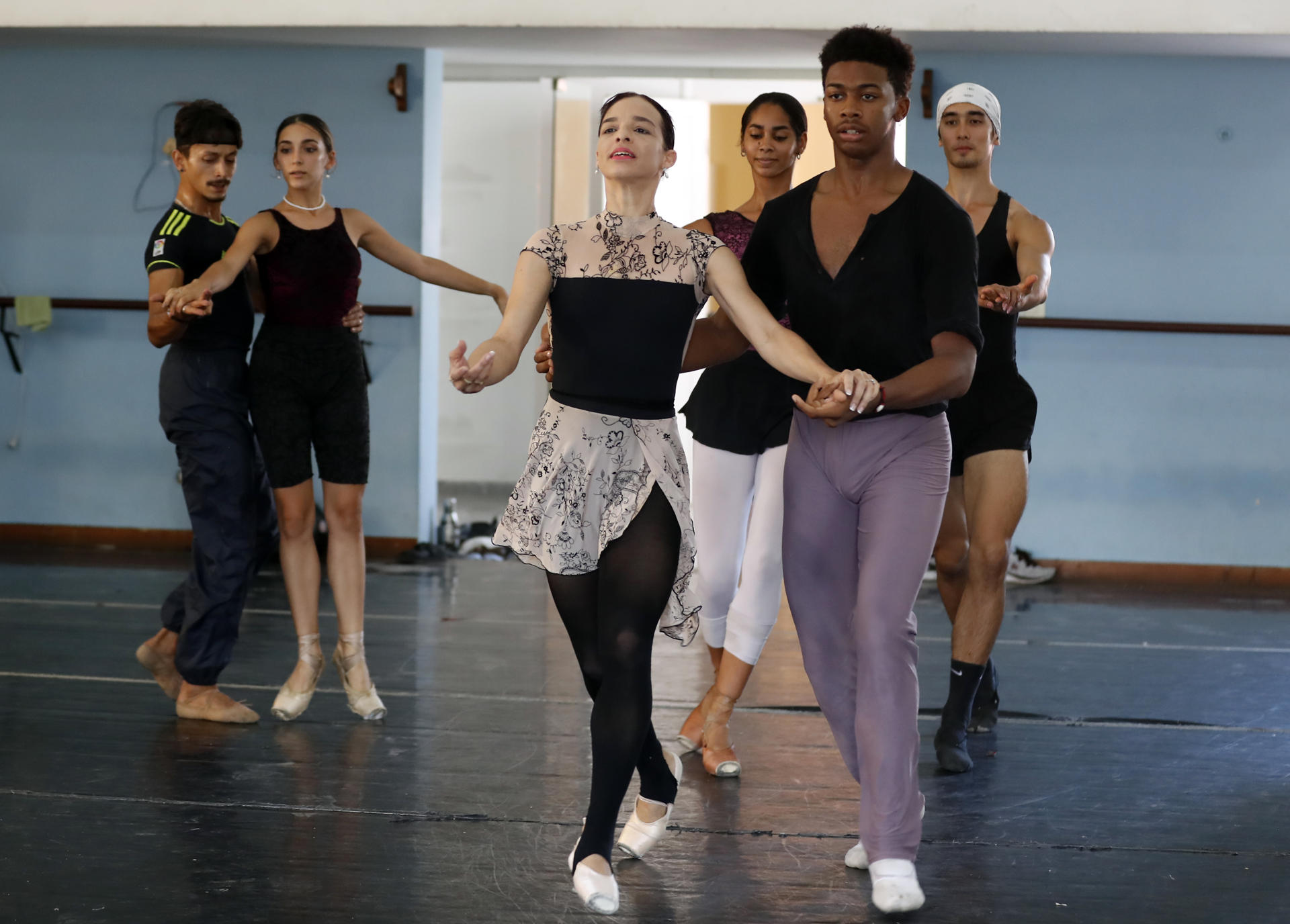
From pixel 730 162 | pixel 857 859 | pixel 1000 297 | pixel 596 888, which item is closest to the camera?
pixel 596 888

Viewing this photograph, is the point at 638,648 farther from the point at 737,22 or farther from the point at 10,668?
the point at 737,22

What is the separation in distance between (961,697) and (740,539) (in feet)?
2.25

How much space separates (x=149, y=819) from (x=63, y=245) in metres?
4.73

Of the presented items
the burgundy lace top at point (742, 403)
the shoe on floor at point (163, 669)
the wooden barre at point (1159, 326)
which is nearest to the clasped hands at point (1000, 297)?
the burgundy lace top at point (742, 403)

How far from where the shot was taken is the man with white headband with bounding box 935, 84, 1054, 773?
3.18 m

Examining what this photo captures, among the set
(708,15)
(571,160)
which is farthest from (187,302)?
(571,160)

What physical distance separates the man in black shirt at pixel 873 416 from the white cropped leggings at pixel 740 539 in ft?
1.95

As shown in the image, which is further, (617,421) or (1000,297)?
(1000,297)

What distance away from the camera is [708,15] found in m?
5.75

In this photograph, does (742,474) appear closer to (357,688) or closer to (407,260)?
(407,260)

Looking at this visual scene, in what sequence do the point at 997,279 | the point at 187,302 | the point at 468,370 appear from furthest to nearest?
1. the point at 997,279
2. the point at 187,302
3. the point at 468,370

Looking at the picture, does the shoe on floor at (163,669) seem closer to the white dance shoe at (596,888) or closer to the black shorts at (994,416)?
the white dance shoe at (596,888)

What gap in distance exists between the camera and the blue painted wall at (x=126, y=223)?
6.38m

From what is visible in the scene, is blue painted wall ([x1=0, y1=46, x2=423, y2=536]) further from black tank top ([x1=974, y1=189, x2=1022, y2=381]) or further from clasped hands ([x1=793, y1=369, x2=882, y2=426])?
clasped hands ([x1=793, y1=369, x2=882, y2=426])
